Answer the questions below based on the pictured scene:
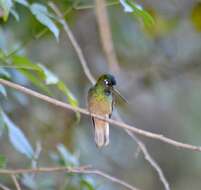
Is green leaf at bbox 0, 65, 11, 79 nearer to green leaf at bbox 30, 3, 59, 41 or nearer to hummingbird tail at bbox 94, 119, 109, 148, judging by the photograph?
green leaf at bbox 30, 3, 59, 41

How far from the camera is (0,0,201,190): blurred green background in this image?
3520 mm

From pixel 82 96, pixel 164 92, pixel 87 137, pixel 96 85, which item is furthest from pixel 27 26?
pixel 164 92

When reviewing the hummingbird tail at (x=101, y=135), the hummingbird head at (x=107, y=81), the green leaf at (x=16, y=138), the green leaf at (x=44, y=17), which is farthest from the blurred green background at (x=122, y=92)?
the green leaf at (x=44, y=17)

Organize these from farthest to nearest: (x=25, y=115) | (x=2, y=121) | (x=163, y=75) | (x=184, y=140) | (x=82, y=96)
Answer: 1. (x=184, y=140)
2. (x=163, y=75)
3. (x=82, y=96)
4. (x=25, y=115)
5. (x=2, y=121)

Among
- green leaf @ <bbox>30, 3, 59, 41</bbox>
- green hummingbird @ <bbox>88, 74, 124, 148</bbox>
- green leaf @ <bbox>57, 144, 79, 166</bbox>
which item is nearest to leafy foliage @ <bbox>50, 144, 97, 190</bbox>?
green leaf @ <bbox>57, 144, 79, 166</bbox>

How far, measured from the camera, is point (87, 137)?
15.6 ft

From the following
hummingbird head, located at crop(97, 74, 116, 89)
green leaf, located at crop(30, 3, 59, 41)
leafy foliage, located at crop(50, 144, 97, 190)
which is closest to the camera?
green leaf, located at crop(30, 3, 59, 41)

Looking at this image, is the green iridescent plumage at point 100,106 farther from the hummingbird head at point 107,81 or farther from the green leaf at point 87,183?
the green leaf at point 87,183

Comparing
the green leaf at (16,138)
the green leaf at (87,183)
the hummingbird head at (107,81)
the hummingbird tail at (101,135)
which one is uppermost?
the hummingbird head at (107,81)

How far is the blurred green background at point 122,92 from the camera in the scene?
139 inches

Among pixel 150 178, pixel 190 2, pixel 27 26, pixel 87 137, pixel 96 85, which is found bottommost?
pixel 96 85

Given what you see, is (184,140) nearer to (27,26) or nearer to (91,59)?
(91,59)

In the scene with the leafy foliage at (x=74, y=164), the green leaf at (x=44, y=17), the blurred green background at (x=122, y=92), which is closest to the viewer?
the green leaf at (x=44, y=17)

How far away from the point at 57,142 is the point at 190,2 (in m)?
1.35
